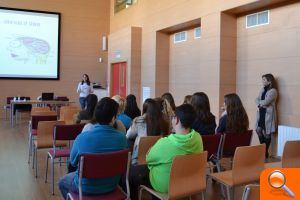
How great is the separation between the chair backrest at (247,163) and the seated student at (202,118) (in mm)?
956

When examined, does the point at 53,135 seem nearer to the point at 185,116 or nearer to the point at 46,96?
the point at 185,116

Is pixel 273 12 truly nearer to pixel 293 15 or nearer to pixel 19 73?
pixel 293 15

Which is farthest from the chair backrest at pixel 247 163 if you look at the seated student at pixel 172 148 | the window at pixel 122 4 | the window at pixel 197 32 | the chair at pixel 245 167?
the window at pixel 122 4

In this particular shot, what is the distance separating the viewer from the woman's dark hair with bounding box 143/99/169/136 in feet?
11.1

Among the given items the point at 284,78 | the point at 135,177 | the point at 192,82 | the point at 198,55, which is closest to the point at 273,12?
the point at 284,78

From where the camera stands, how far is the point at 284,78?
18.0 ft

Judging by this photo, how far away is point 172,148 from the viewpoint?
251 cm

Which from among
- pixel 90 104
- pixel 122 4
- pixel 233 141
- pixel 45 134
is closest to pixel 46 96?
pixel 122 4

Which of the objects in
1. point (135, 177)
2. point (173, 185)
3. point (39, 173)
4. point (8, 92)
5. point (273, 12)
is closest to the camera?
point (173, 185)

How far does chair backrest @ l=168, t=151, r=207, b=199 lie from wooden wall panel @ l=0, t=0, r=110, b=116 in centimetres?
980

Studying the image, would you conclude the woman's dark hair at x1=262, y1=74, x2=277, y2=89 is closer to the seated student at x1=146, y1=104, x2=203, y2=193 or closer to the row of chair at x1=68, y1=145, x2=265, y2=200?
the row of chair at x1=68, y1=145, x2=265, y2=200

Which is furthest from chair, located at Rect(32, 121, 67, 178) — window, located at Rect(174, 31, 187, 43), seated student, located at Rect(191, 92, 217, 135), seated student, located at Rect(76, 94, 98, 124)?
window, located at Rect(174, 31, 187, 43)

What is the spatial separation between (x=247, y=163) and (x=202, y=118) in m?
1.06

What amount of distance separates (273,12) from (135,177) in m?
4.35
